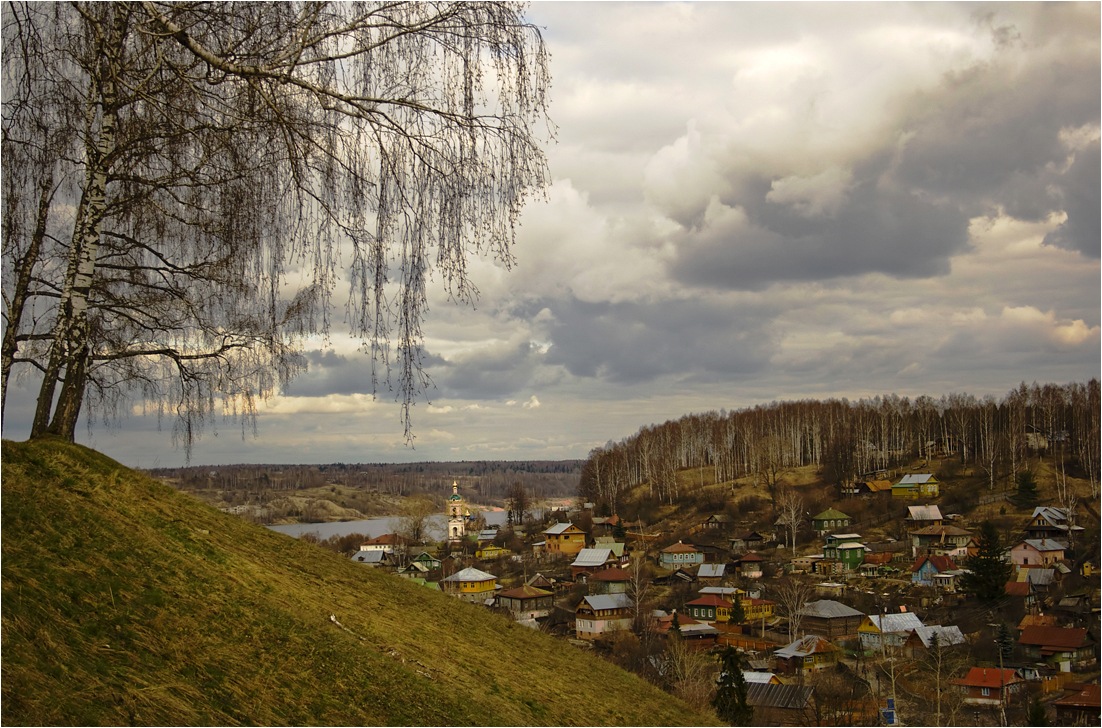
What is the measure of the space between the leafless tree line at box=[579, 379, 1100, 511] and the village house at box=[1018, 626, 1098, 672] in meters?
36.7

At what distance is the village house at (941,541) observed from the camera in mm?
57875

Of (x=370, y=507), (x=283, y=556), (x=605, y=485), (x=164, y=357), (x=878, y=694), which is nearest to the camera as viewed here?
(x=164, y=357)

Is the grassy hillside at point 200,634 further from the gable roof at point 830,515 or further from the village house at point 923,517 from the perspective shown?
the village house at point 923,517

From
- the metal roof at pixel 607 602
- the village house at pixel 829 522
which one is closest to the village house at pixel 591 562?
the metal roof at pixel 607 602

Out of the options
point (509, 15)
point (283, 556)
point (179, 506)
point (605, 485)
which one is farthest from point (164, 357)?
point (605, 485)

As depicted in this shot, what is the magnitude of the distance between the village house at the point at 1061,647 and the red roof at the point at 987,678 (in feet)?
14.9

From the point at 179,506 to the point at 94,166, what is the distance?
3.60 m

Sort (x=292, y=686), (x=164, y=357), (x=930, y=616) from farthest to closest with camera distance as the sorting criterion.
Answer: (x=930, y=616), (x=164, y=357), (x=292, y=686)

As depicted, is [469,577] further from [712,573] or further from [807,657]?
[807,657]

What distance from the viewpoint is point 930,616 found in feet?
145

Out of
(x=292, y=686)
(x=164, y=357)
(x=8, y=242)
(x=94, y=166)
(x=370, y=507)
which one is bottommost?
(x=370, y=507)

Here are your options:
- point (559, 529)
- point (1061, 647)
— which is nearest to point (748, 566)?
point (559, 529)

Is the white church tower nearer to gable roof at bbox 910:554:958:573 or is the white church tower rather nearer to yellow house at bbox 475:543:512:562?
yellow house at bbox 475:543:512:562

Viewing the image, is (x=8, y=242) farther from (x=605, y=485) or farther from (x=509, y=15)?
(x=605, y=485)
